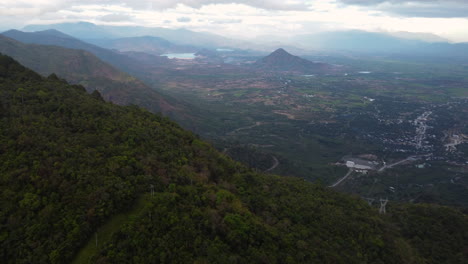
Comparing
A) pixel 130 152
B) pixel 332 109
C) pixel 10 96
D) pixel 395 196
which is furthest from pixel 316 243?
A: pixel 332 109

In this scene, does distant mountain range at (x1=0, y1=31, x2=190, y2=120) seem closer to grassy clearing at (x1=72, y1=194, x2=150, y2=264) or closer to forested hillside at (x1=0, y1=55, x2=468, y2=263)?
forested hillside at (x1=0, y1=55, x2=468, y2=263)

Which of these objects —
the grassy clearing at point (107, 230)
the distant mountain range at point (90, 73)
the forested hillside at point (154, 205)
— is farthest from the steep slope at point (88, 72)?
the grassy clearing at point (107, 230)

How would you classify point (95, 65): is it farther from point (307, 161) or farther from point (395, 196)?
point (395, 196)

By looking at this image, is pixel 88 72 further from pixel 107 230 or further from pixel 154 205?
pixel 107 230

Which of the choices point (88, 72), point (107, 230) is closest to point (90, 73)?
point (88, 72)

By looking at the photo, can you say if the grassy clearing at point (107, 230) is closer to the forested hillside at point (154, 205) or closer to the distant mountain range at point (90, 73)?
the forested hillside at point (154, 205)
